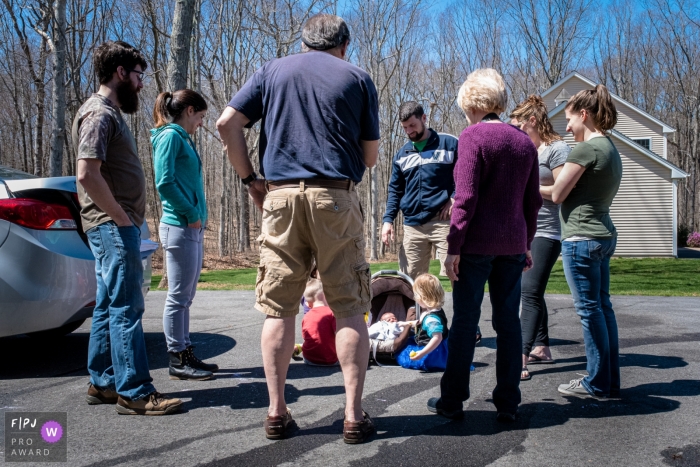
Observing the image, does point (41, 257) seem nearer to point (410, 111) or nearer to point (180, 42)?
point (410, 111)

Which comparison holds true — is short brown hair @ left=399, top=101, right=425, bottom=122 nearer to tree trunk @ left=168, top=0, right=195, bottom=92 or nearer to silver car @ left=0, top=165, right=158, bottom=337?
silver car @ left=0, top=165, right=158, bottom=337

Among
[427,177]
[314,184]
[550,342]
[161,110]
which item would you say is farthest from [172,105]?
[550,342]

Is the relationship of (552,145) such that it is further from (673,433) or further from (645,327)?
(645,327)

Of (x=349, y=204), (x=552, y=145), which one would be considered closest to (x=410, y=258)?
(x=552, y=145)

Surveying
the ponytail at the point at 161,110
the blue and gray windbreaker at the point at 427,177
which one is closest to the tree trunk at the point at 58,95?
the ponytail at the point at 161,110

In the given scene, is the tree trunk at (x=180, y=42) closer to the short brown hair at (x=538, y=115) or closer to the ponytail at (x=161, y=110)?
the ponytail at (x=161, y=110)

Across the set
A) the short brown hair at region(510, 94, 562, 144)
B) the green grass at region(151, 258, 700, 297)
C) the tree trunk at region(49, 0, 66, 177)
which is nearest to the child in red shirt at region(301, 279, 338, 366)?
the short brown hair at region(510, 94, 562, 144)

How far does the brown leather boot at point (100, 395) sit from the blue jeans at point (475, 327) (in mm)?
1959

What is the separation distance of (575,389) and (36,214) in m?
3.70

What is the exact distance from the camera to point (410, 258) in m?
5.23

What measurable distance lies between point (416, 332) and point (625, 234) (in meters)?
22.7

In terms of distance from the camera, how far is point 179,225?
154 inches

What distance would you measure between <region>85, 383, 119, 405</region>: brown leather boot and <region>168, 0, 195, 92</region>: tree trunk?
6.73m

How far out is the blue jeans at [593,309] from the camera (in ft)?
11.4
